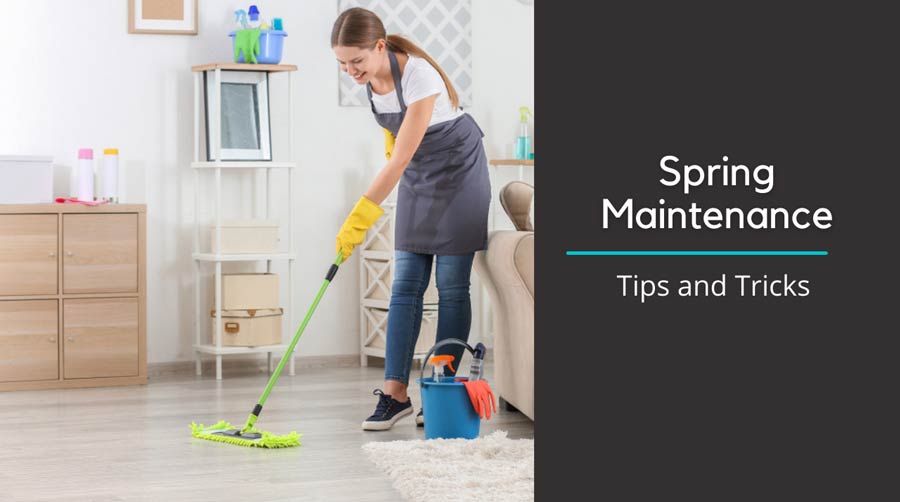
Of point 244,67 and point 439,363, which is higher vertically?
point 244,67

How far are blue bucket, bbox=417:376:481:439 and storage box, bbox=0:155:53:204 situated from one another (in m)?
1.86

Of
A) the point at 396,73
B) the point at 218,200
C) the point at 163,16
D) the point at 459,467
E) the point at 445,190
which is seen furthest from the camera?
the point at 163,16

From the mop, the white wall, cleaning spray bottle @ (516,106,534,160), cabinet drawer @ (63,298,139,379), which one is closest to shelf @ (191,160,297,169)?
the white wall

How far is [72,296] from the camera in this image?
13.1 feet

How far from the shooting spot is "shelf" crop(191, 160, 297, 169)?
422 cm

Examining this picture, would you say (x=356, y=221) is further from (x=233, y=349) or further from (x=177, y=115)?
(x=177, y=115)

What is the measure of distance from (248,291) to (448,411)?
166 centimetres

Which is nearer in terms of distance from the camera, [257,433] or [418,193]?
[257,433]

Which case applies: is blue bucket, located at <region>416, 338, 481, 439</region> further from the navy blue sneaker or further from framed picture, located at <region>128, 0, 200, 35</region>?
framed picture, located at <region>128, 0, 200, 35</region>

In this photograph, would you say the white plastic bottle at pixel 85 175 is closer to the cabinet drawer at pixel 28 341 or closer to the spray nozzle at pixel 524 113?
the cabinet drawer at pixel 28 341

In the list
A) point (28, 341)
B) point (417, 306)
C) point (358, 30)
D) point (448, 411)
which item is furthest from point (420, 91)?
point (28, 341)

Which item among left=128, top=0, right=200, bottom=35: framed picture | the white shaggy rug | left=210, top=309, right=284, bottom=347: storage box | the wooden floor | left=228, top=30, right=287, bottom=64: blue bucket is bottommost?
the wooden floor

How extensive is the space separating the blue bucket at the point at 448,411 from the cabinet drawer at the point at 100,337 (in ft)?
5.31

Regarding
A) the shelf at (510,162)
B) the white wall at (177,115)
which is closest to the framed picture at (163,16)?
the white wall at (177,115)
